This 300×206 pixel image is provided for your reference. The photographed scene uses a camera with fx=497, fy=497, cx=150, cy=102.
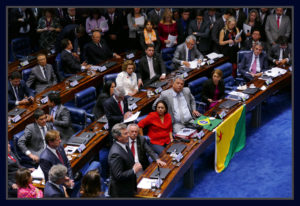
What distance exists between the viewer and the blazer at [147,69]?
901 cm

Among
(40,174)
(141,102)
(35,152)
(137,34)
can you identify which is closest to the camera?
(40,174)

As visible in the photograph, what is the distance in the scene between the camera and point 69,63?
9219 millimetres

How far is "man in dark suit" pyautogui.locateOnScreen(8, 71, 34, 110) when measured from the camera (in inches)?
305

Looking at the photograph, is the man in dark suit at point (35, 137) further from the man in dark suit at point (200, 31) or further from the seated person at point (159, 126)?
the man in dark suit at point (200, 31)

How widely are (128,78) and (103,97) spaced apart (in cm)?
120

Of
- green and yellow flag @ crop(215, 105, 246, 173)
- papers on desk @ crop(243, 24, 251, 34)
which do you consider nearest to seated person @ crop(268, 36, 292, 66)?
papers on desk @ crop(243, 24, 251, 34)

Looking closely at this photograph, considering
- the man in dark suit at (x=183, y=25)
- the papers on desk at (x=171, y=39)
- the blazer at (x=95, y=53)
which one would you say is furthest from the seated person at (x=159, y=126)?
the man in dark suit at (x=183, y=25)

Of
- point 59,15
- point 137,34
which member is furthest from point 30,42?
point 137,34

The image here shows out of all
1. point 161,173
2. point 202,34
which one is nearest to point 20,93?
point 161,173

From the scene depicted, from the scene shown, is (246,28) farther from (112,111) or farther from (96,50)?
(112,111)

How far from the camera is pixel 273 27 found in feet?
33.9

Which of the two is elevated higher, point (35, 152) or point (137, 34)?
point (137, 34)

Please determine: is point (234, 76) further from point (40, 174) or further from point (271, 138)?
point (40, 174)

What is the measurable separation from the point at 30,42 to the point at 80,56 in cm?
153
